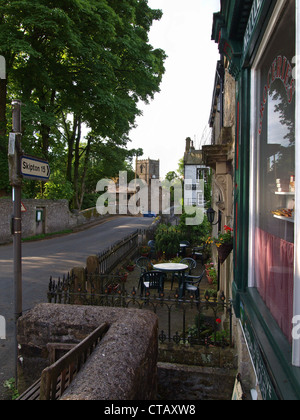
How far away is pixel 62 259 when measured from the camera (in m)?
13.2

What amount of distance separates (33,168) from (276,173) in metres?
3.33

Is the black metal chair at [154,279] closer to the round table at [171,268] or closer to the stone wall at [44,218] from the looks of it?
the round table at [171,268]

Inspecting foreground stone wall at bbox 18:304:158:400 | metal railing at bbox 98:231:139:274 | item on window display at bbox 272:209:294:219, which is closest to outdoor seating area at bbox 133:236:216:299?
metal railing at bbox 98:231:139:274

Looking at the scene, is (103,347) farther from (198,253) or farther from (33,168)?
(198,253)

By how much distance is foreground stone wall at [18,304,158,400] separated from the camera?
223 cm

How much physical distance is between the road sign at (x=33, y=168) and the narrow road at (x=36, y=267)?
285 cm

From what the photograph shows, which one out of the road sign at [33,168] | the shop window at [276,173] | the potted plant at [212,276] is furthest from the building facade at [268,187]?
the potted plant at [212,276]

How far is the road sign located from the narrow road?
2847 millimetres

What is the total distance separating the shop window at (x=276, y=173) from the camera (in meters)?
2.15

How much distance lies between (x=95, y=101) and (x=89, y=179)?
20977 millimetres

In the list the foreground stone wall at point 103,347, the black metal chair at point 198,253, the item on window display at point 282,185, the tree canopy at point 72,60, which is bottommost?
the black metal chair at point 198,253

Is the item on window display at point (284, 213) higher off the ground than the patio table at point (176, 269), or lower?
higher

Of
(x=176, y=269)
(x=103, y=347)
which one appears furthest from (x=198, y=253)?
(x=103, y=347)
